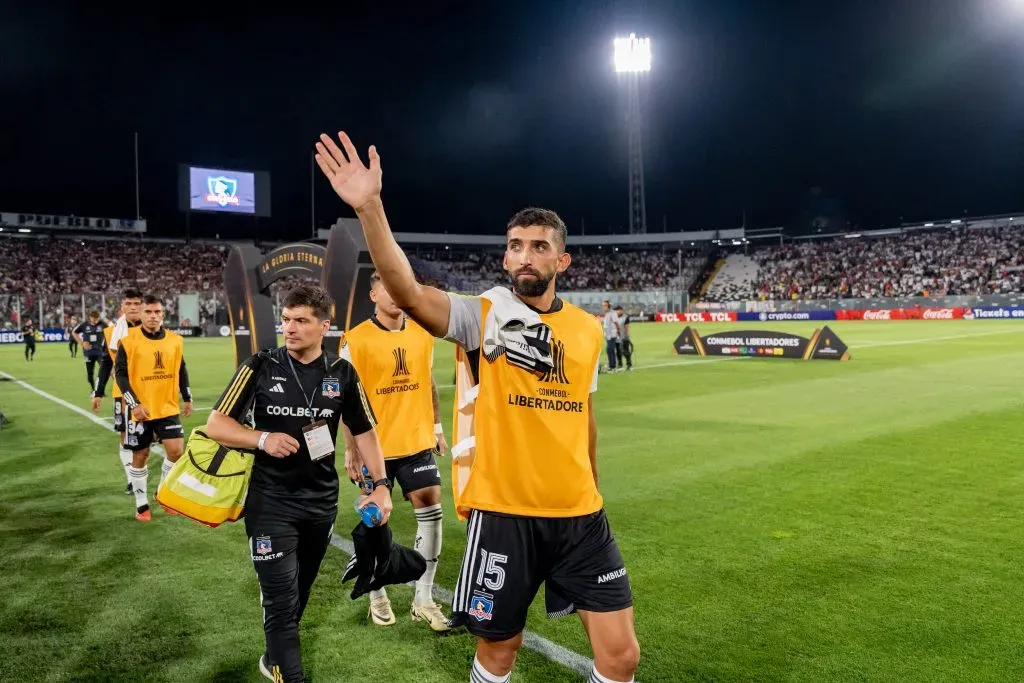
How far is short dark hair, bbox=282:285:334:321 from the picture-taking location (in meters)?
3.90

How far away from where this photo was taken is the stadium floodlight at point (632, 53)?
59594mm

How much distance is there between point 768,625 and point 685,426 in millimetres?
7557

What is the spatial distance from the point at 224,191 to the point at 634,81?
1432 inches

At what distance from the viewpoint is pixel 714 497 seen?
25.2 feet

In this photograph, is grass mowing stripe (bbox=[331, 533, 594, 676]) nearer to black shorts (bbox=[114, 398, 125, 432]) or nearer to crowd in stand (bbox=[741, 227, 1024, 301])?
black shorts (bbox=[114, 398, 125, 432])

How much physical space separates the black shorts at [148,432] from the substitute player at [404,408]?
3.40 meters

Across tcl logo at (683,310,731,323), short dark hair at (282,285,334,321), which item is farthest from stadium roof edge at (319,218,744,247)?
short dark hair at (282,285,334,321)

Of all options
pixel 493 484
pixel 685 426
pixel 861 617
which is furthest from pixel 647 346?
pixel 493 484

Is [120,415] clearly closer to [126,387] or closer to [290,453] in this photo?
[126,387]

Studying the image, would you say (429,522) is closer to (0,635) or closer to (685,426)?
(0,635)

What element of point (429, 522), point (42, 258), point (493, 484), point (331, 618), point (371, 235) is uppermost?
point (42, 258)

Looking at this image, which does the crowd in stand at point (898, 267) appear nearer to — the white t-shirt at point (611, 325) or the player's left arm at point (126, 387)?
the white t-shirt at point (611, 325)

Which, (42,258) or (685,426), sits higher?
(42,258)

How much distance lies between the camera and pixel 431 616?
15.5ft
